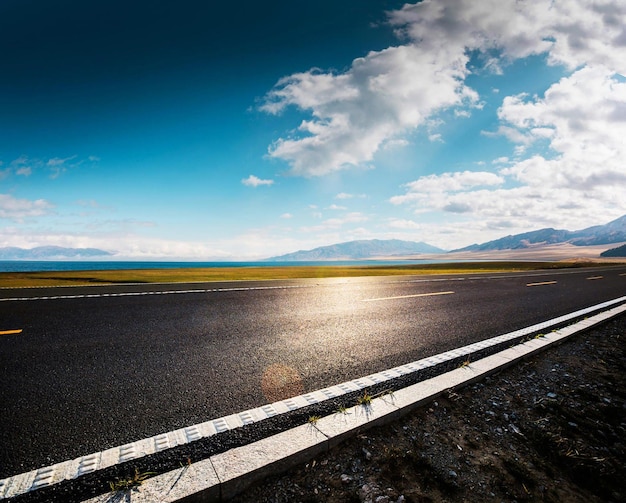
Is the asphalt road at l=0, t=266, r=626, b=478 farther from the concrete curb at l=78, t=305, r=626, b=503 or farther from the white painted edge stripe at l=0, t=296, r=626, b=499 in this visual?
the concrete curb at l=78, t=305, r=626, b=503

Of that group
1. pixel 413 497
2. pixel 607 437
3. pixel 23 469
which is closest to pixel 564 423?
pixel 607 437

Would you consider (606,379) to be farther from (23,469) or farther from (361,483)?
(23,469)

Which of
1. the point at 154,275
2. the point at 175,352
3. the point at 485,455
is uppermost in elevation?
the point at 154,275

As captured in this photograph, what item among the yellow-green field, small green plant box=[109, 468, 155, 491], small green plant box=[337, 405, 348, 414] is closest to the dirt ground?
small green plant box=[337, 405, 348, 414]

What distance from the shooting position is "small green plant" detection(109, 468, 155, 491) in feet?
6.46

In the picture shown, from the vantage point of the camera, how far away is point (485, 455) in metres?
2.53

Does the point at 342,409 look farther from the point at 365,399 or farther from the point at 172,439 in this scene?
the point at 172,439

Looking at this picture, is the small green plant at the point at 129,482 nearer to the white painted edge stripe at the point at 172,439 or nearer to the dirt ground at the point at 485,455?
the white painted edge stripe at the point at 172,439

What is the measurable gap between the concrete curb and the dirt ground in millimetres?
81

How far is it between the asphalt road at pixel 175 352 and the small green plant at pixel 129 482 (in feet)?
1.82

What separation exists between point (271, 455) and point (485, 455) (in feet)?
5.77

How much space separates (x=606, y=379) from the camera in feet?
13.9

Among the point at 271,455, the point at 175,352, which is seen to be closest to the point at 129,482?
the point at 271,455

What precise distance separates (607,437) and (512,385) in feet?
3.35
